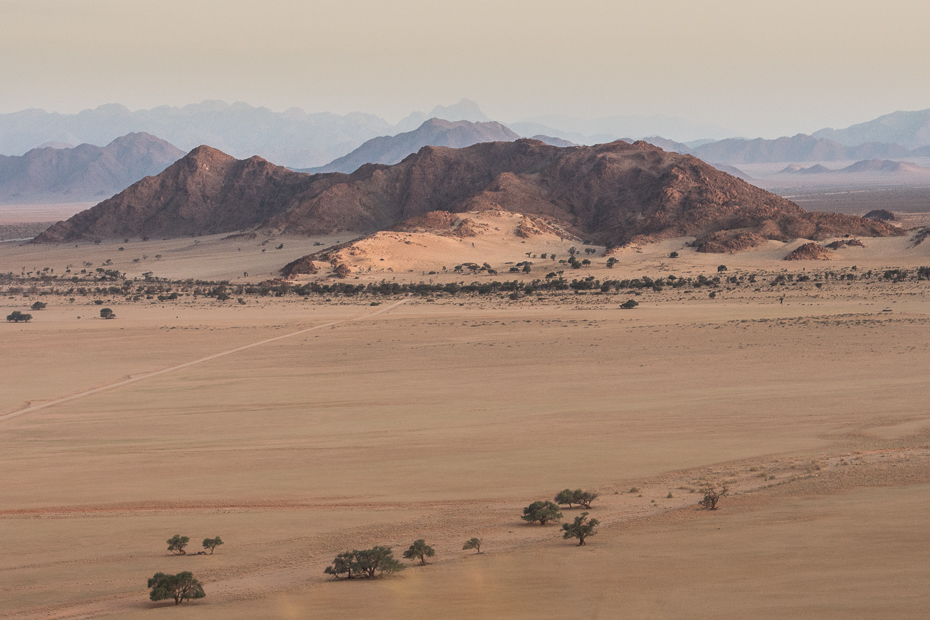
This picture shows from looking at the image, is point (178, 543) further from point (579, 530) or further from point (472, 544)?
point (579, 530)

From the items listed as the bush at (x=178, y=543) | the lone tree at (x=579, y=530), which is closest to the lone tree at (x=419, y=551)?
the lone tree at (x=579, y=530)

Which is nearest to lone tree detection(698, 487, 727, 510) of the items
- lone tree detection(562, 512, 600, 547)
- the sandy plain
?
the sandy plain

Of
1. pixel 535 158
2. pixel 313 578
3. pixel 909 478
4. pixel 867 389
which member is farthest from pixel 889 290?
pixel 535 158

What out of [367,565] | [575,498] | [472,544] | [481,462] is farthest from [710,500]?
[367,565]

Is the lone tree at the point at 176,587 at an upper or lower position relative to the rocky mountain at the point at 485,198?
lower

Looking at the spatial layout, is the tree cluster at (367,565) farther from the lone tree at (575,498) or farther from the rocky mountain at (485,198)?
the rocky mountain at (485,198)

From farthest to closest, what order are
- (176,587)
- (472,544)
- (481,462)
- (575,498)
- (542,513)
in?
(481,462) → (575,498) → (542,513) → (472,544) → (176,587)

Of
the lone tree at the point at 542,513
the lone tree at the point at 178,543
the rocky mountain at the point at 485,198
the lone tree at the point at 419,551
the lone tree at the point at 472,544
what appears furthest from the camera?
the rocky mountain at the point at 485,198

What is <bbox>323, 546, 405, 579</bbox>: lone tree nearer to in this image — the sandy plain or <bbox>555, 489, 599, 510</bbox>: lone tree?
the sandy plain
